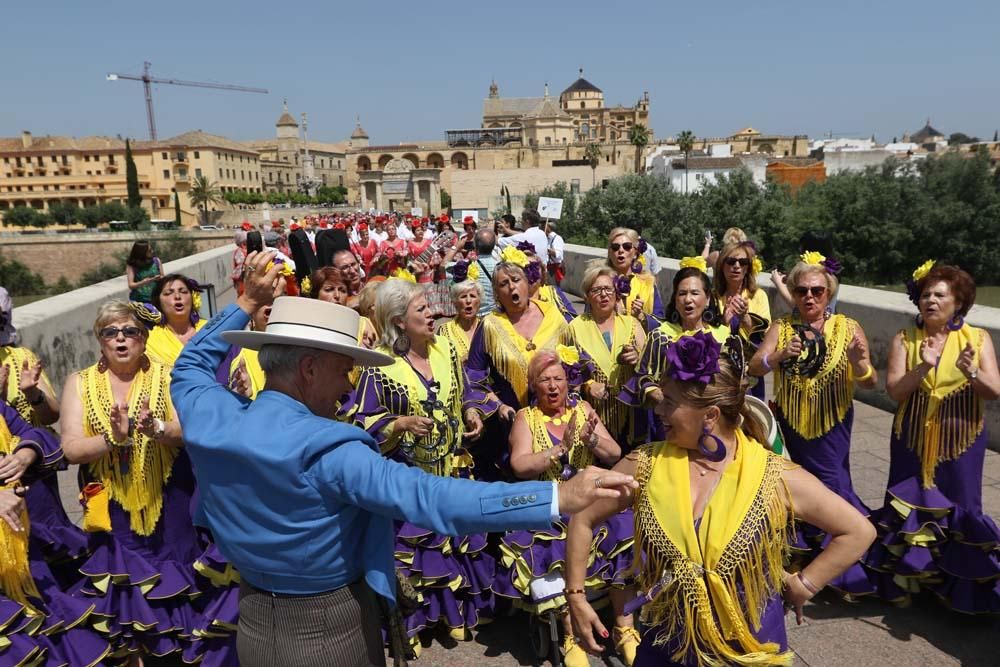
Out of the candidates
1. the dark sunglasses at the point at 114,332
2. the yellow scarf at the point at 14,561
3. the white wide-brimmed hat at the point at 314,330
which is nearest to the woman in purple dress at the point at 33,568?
the yellow scarf at the point at 14,561

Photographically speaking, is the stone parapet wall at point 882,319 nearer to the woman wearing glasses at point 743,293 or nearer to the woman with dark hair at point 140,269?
the woman wearing glasses at point 743,293

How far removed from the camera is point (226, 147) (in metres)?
90.4

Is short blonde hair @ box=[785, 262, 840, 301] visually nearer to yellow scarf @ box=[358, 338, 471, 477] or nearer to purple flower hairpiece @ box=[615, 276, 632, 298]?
purple flower hairpiece @ box=[615, 276, 632, 298]

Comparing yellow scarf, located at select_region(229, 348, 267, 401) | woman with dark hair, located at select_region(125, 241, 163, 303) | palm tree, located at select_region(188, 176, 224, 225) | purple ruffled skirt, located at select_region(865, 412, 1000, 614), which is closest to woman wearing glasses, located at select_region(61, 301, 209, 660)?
yellow scarf, located at select_region(229, 348, 267, 401)

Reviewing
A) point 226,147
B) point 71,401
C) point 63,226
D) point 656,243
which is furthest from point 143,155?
point 71,401

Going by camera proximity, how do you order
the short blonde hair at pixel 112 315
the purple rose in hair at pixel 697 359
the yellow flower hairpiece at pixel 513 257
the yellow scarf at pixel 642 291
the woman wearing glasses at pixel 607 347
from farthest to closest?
the yellow scarf at pixel 642 291 < the yellow flower hairpiece at pixel 513 257 < the woman wearing glasses at pixel 607 347 < the short blonde hair at pixel 112 315 < the purple rose in hair at pixel 697 359

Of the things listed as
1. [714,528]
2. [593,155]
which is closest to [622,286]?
[714,528]

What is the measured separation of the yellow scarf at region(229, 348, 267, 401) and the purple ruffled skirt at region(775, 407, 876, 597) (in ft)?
9.70

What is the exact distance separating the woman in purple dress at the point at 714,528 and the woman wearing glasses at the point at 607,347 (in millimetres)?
2054

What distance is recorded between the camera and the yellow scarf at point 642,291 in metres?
5.39

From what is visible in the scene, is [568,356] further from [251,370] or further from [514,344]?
[251,370]

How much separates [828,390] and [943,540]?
92cm

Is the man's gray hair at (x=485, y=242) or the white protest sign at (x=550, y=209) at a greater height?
the white protest sign at (x=550, y=209)

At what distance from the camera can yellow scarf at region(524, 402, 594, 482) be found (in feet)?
11.5
